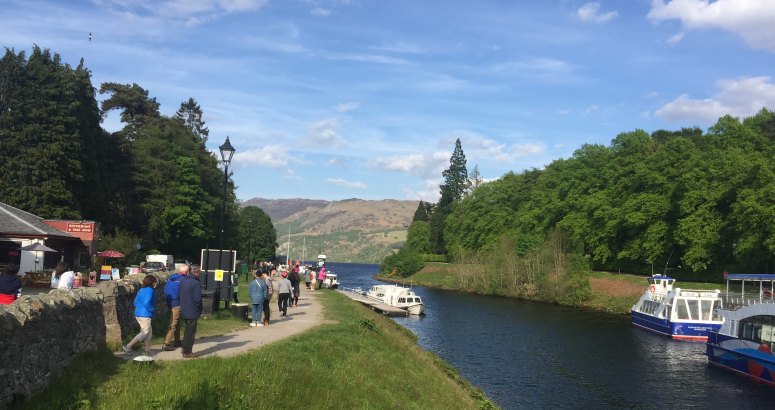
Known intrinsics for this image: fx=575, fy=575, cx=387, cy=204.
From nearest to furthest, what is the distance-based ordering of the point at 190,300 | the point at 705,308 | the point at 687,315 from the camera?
the point at 190,300 → the point at 687,315 → the point at 705,308

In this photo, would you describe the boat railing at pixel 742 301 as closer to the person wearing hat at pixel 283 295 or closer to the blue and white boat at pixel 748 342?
the blue and white boat at pixel 748 342

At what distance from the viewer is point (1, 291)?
12070mm

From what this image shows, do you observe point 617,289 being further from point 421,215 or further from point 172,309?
point 421,215

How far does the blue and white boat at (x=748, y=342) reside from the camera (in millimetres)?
26250

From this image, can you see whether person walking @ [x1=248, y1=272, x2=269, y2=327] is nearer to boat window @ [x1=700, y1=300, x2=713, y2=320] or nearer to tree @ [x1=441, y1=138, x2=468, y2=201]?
boat window @ [x1=700, y1=300, x2=713, y2=320]

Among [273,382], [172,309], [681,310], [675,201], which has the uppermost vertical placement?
[675,201]

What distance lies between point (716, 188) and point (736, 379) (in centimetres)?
2916

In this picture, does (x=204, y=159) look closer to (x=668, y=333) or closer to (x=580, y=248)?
(x=580, y=248)

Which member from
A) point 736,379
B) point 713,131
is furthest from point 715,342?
point 713,131

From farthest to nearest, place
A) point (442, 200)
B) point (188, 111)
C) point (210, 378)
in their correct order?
point (442, 200), point (188, 111), point (210, 378)

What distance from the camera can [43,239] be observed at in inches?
1416

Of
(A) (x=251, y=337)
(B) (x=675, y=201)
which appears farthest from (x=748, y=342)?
(B) (x=675, y=201)

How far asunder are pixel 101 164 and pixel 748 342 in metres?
53.0

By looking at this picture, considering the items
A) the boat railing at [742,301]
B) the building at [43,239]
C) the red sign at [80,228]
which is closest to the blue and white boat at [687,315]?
the boat railing at [742,301]
